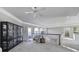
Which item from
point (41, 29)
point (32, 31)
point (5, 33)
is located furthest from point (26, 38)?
point (5, 33)

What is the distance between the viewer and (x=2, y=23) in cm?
479

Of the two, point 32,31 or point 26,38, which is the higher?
point 32,31

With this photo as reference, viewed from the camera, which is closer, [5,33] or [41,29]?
[5,33]

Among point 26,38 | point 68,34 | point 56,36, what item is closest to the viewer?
point 56,36

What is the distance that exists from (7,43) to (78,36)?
8276 mm
